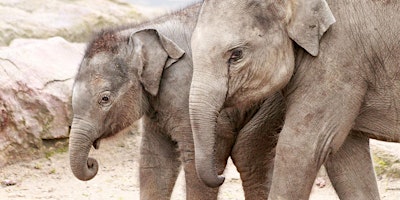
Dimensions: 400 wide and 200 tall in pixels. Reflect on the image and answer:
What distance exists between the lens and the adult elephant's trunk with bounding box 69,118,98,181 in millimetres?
7566

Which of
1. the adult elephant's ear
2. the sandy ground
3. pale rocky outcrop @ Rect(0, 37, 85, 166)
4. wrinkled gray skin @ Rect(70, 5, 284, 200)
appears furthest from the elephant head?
pale rocky outcrop @ Rect(0, 37, 85, 166)

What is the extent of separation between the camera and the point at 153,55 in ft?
25.2

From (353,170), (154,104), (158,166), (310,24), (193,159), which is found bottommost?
(158,166)

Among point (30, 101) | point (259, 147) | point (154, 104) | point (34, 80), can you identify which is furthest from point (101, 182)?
point (259, 147)

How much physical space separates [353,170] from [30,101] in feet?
13.3

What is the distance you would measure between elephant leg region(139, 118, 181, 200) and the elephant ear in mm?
377

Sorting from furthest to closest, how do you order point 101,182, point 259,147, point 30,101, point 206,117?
point 30,101, point 101,182, point 259,147, point 206,117

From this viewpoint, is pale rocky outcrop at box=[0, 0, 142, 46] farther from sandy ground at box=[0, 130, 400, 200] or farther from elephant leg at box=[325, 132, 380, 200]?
elephant leg at box=[325, 132, 380, 200]

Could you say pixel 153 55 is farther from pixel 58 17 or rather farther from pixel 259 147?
pixel 58 17

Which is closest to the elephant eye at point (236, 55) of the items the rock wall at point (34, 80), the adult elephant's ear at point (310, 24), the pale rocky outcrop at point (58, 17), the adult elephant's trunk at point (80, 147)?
the adult elephant's ear at point (310, 24)

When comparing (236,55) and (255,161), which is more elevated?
(236,55)

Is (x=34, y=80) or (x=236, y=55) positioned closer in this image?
(x=236, y=55)

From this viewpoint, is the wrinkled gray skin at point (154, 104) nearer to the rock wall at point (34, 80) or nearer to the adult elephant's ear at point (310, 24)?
the adult elephant's ear at point (310, 24)

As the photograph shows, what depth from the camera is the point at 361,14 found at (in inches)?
261
